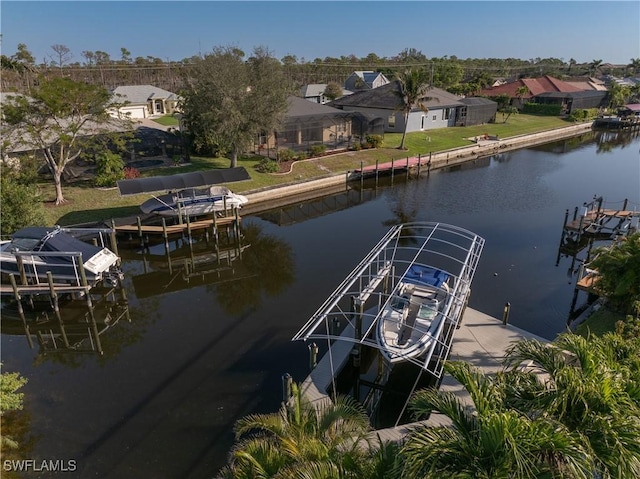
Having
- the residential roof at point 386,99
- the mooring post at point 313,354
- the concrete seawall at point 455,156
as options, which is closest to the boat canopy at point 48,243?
the mooring post at point 313,354

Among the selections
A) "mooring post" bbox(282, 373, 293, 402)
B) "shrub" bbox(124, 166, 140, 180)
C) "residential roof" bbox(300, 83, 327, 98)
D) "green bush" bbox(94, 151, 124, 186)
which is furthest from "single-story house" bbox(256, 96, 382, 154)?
"residential roof" bbox(300, 83, 327, 98)

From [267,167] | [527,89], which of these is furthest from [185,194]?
[527,89]

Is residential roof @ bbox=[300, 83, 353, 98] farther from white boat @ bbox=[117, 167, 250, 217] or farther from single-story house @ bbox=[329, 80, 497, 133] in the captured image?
white boat @ bbox=[117, 167, 250, 217]

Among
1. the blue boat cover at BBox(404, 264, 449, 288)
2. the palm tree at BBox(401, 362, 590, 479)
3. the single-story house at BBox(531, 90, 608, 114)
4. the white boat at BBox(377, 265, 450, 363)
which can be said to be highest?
the single-story house at BBox(531, 90, 608, 114)

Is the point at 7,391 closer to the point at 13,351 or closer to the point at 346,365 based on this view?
the point at 13,351

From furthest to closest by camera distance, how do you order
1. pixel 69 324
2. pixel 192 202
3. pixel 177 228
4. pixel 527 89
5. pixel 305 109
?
pixel 527 89
pixel 305 109
pixel 192 202
pixel 177 228
pixel 69 324

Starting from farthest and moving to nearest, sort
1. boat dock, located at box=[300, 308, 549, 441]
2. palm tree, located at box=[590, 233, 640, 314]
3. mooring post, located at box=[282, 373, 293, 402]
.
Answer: palm tree, located at box=[590, 233, 640, 314], boat dock, located at box=[300, 308, 549, 441], mooring post, located at box=[282, 373, 293, 402]

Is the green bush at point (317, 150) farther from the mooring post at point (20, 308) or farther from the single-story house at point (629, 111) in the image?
the single-story house at point (629, 111)

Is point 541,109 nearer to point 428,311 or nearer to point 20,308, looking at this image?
point 428,311

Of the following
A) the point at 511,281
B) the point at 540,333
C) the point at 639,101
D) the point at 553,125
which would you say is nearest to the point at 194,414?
the point at 540,333
